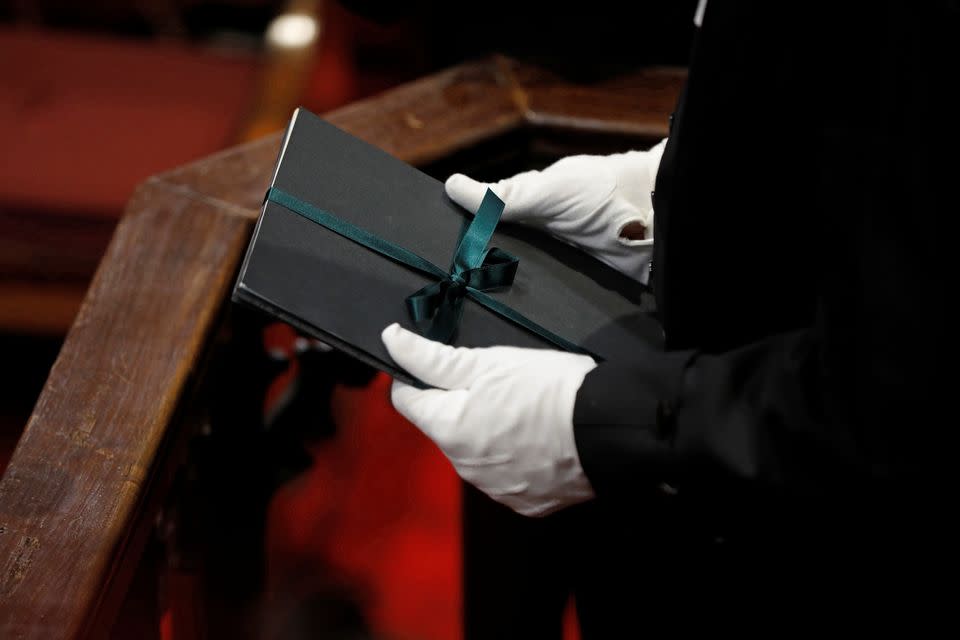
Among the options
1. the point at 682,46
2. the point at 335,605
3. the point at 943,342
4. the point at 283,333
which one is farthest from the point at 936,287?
the point at 283,333

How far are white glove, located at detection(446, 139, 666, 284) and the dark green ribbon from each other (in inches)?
1.8

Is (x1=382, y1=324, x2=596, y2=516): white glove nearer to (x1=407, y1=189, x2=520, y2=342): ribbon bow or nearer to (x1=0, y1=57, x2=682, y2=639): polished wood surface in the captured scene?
(x1=407, y1=189, x2=520, y2=342): ribbon bow

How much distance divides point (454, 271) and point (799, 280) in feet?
0.91

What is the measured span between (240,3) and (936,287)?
96.8 inches

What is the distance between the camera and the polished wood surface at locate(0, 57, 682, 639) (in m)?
0.74

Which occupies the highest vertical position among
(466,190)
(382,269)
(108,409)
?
(466,190)

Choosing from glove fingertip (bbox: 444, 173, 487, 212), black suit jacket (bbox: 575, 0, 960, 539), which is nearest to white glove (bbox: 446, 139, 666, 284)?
glove fingertip (bbox: 444, 173, 487, 212)

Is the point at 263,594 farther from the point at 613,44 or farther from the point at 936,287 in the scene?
the point at 613,44

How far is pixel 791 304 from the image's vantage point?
770 millimetres

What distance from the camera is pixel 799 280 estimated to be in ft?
2.47

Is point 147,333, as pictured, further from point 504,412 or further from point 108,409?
point 504,412

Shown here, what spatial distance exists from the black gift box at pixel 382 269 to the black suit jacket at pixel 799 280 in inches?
3.2

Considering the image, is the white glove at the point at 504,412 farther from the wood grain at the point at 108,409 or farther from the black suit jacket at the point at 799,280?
the wood grain at the point at 108,409

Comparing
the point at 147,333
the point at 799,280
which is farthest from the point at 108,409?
the point at 799,280
